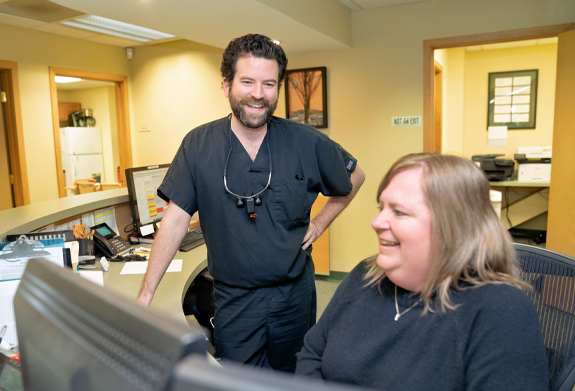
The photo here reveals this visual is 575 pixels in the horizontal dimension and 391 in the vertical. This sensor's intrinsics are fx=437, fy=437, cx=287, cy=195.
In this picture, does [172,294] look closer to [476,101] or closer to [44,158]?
[44,158]

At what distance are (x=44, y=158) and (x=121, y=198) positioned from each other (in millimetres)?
2480

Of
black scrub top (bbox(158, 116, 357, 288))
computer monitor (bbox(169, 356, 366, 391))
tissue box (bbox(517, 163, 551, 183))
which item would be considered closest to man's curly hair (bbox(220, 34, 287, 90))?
black scrub top (bbox(158, 116, 357, 288))

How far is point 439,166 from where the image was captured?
997mm

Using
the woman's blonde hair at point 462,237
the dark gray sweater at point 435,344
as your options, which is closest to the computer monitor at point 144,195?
the dark gray sweater at point 435,344

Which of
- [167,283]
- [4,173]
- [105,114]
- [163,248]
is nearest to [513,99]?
[167,283]

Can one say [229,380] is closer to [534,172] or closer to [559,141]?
[559,141]

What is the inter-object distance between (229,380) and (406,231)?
0.74 metres

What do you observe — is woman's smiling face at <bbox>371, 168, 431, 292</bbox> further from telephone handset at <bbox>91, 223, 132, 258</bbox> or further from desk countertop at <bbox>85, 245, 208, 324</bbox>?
telephone handset at <bbox>91, 223, 132, 258</bbox>

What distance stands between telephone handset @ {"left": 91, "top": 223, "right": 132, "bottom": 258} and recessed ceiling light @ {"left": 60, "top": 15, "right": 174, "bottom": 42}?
2.29 meters

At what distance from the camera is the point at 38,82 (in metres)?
4.48

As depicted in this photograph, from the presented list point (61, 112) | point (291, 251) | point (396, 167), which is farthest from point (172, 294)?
point (61, 112)

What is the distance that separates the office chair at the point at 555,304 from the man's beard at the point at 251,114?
0.95 m

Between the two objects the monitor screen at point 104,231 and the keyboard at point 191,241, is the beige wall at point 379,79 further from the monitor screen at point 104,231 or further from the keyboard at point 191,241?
the monitor screen at point 104,231

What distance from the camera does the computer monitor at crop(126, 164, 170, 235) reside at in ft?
8.50
